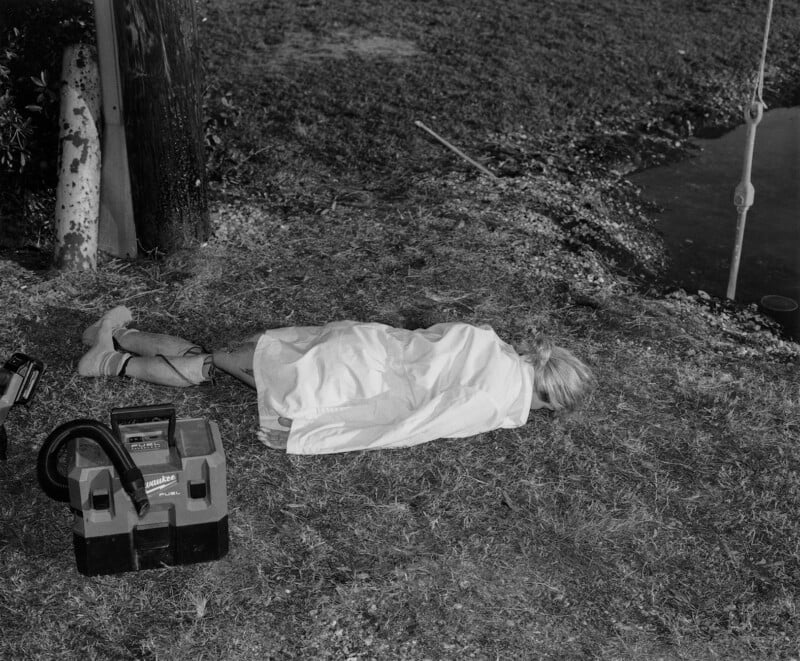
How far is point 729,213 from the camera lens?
7.22 metres

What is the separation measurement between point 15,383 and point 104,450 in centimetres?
114

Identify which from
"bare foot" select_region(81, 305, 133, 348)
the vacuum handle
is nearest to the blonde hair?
the vacuum handle

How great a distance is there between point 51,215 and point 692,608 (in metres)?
4.49

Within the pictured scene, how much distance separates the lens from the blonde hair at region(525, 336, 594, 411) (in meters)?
4.19

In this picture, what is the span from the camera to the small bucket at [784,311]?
5719mm

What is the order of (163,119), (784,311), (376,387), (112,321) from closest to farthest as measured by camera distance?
(376,387) → (112,321) → (163,119) → (784,311)

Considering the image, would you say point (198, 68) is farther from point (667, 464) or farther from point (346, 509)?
point (667, 464)

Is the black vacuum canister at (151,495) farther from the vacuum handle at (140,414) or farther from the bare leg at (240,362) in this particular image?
the bare leg at (240,362)

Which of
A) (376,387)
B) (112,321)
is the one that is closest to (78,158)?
(112,321)

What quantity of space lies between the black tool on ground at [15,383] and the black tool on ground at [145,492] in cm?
75

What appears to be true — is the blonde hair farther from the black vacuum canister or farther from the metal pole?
the metal pole

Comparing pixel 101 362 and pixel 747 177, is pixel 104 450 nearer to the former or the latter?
pixel 101 362

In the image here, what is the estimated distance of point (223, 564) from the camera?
11.6 ft

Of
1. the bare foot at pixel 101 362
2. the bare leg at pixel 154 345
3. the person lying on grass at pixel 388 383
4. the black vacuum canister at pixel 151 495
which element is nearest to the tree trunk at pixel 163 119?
the bare leg at pixel 154 345
